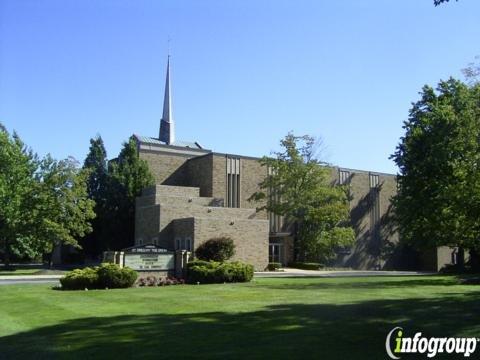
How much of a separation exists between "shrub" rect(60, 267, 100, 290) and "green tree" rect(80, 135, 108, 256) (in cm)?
2828

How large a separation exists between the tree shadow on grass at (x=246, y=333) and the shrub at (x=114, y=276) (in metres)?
11.1

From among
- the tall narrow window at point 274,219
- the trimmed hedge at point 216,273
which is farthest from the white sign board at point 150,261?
the tall narrow window at point 274,219

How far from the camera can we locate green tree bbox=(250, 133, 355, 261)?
166 ft

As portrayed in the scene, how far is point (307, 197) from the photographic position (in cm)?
5084

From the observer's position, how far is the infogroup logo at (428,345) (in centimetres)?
859

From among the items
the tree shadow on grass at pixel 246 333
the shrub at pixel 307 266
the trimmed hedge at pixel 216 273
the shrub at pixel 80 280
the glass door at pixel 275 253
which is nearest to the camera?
the tree shadow on grass at pixel 246 333

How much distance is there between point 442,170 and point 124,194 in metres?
28.5

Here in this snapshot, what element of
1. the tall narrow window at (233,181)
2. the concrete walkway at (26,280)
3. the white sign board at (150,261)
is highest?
the tall narrow window at (233,181)

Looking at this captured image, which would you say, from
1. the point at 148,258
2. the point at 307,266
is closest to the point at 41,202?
the point at 148,258

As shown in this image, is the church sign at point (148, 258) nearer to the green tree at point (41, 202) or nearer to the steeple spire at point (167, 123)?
the green tree at point (41, 202)

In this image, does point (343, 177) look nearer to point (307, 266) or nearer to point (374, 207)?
point (374, 207)

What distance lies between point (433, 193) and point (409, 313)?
24911mm

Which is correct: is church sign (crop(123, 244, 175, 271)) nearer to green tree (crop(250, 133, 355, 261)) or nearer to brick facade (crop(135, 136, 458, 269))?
brick facade (crop(135, 136, 458, 269))

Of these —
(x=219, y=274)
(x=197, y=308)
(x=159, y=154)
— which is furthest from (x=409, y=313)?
(x=159, y=154)
